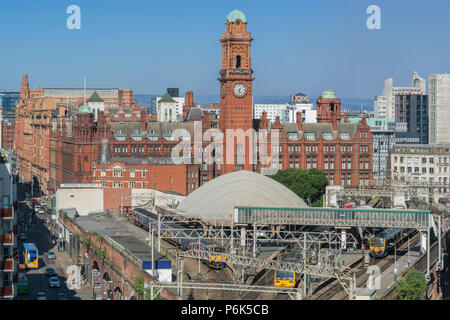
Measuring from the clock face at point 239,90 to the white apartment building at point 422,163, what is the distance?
121 feet

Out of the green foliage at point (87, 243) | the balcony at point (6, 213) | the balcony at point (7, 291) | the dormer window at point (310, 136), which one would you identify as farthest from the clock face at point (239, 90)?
the balcony at point (7, 291)

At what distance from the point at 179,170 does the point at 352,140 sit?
1415 inches

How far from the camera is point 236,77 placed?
14500 cm

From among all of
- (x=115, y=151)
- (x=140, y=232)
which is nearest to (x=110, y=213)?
(x=140, y=232)

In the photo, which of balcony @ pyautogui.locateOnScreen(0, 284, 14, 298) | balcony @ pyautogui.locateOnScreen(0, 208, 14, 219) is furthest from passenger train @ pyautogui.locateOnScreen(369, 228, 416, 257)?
balcony @ pyautogui.locateOnScreen(0, 208, 14, 219)

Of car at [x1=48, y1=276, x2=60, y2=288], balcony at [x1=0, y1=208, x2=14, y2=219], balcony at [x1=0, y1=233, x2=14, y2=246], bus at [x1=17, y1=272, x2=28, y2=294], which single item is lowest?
car at [x1=48, y1=276, x2=60, y2=288]

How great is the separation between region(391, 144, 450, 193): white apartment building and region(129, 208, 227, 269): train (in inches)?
2760

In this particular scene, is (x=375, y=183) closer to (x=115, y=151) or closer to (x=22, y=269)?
(x=115, y=151)

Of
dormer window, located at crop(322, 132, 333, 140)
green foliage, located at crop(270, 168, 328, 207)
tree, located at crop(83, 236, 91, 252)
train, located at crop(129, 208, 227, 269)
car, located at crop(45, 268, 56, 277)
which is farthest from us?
dormer window, located at crop(322, 132, 333, 140)

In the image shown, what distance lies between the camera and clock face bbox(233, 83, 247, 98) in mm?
145875

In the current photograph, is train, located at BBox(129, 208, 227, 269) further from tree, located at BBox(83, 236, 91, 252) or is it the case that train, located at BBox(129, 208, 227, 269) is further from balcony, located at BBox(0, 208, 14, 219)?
balcony, located at BBox(0, 208, 14, 219)

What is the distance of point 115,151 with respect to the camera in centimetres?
15562

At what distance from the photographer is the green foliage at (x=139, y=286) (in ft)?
227
